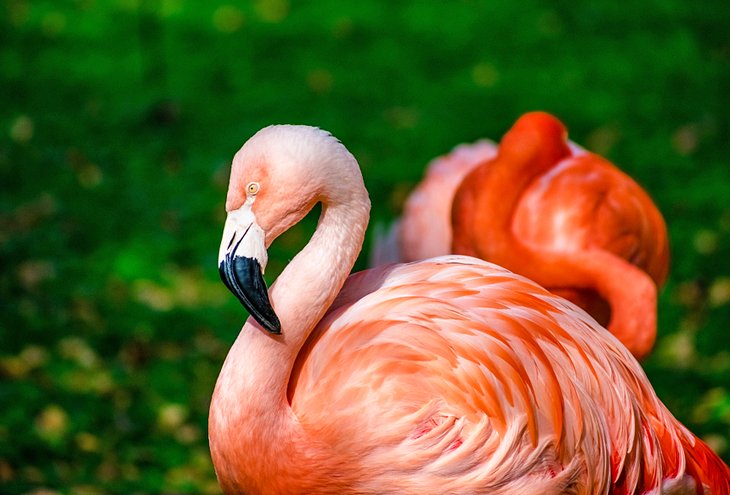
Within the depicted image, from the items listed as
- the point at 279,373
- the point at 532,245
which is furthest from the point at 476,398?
the point at 532,245

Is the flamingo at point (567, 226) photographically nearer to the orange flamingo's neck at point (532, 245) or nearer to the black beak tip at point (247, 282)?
the orange flamingo's neck at point (532, 245)

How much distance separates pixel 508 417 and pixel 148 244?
3.28 metres

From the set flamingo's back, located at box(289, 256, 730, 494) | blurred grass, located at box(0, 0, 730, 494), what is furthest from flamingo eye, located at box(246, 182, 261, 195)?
blurred grass, located at box(0, 0, 730, 494)

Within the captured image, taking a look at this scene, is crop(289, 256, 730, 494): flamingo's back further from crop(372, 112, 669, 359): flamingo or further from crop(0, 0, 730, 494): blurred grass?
crop(0, 0, 730, 494): blurred grass

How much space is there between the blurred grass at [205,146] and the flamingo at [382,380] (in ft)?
4.49

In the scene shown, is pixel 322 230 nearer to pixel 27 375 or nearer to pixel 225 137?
pixel 27 375

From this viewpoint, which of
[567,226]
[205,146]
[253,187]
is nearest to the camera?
[253,187]

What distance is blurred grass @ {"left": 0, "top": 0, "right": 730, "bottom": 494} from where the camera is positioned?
4098 millimetres

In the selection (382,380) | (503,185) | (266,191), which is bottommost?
(382,380)

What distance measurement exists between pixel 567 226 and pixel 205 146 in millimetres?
3317

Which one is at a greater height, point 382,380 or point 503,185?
point 503,185

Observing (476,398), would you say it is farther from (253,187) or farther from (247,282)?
(253,187)

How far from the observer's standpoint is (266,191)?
2.39m

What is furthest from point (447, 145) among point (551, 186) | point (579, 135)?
point (551, 186)
